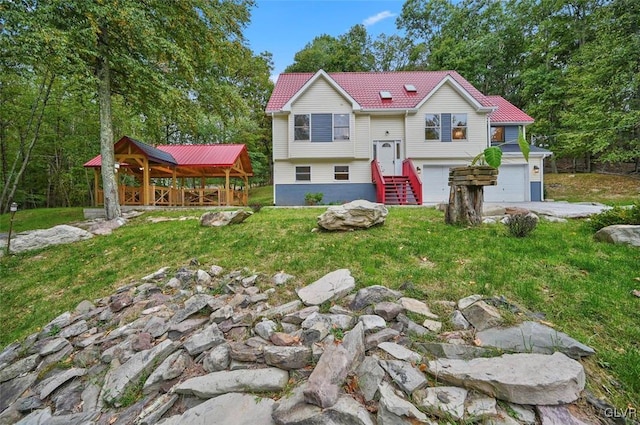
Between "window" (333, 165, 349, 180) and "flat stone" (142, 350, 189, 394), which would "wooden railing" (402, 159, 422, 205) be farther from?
"flat stone" (142, 350, 189, 394)

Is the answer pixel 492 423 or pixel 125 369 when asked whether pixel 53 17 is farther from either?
pixel 492 423

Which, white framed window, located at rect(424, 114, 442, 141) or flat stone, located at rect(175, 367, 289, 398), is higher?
white framed window, located at rect(424, 114, 442, 141)

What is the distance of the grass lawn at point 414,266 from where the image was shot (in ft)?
8.41

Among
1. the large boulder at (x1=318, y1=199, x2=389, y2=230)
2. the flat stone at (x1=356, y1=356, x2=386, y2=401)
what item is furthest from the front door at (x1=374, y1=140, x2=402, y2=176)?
the flat stone at (x1=356, y1=356, x2=386, y2=401)

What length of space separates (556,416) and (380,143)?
14140 millimetres

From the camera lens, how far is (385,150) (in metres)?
14.9

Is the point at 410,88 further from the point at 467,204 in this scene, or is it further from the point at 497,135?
the point at 467,204

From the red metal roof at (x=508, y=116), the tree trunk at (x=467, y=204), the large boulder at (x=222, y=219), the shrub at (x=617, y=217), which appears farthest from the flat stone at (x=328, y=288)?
the red metal roof at (x=508, y=116)

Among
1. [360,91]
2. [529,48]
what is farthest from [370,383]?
[529,48]

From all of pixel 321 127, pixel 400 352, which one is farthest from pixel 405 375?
pixel 321 127

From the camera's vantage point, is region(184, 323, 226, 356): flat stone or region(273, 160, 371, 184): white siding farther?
region(273, 160, 371, 184): white siding

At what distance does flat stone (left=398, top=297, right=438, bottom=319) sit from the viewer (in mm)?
2820

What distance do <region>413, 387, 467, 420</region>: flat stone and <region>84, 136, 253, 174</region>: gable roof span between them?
14389 millimetres

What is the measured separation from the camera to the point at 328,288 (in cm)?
348
